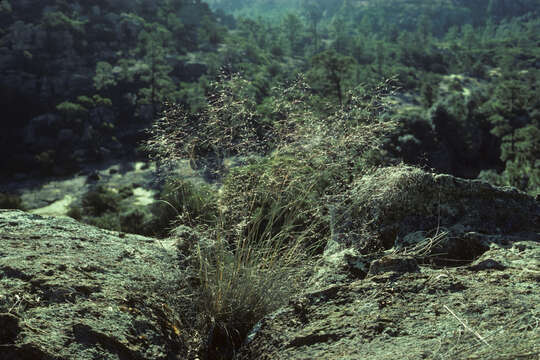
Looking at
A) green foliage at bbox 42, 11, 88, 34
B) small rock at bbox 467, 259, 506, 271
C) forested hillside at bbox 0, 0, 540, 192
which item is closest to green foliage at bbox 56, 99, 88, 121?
forested hillside at bbox 0, 0, 540, 192

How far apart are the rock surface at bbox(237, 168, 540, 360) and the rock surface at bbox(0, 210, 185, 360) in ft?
1.96

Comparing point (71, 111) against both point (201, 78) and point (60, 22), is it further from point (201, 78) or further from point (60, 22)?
point (60, 22)

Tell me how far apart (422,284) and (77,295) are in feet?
6.18

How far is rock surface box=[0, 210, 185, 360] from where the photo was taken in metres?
1.84

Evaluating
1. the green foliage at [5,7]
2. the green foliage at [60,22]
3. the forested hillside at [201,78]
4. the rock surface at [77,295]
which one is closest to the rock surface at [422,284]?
the forested hillside at [201,78]

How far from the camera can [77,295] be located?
7.04 ft

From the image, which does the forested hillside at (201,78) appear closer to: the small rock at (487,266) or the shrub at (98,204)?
the small rock at (487,266)

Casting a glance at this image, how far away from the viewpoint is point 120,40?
216ft

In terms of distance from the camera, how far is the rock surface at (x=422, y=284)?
1757 millimetres

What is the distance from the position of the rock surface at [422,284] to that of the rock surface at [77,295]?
597 mm

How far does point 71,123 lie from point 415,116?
35.4 meters

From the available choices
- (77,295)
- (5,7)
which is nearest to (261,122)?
(77,295)

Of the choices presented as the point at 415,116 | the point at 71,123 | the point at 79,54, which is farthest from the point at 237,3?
the point at 415,116

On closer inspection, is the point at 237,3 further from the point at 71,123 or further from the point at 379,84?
the point at 379,84
